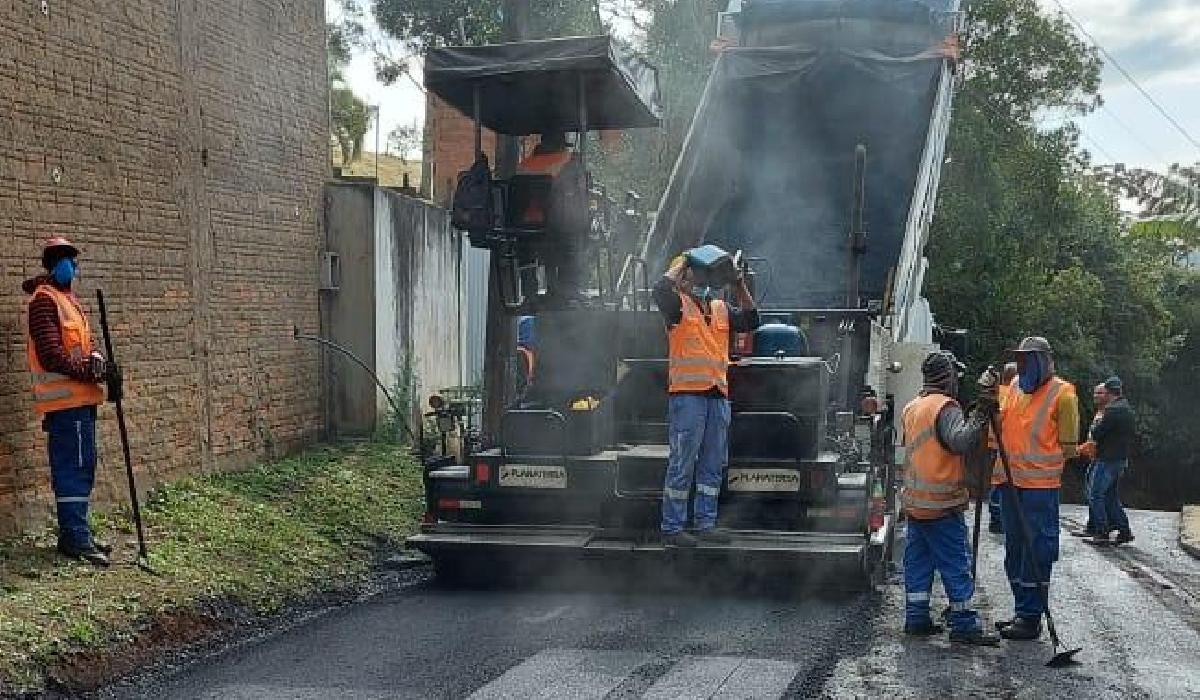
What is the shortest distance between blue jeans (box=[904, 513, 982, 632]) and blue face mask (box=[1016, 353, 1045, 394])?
0.92 metres

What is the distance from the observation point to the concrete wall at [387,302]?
11594 mm

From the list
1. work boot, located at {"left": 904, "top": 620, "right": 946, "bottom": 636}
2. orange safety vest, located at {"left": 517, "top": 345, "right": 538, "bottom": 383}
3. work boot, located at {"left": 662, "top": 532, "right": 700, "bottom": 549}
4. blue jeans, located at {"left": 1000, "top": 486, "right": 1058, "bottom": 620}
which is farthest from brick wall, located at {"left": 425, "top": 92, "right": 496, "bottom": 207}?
work boot, located at {"left": 904, "top": 620, "right": 946, "bottom": 636}

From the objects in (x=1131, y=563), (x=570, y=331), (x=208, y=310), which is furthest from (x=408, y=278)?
(x=1131, y=563)

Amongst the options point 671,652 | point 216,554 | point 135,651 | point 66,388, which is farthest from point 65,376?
point 671,652

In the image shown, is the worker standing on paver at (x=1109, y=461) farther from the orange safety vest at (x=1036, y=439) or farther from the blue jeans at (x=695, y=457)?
the blue jeans at (x=695, y=457)

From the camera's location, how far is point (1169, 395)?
29.9 metres

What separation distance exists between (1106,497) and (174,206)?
348 inches

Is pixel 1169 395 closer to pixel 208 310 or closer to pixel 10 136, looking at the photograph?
pixel 208 310

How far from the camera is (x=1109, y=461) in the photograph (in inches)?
459

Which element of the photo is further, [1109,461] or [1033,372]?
[1109,461]

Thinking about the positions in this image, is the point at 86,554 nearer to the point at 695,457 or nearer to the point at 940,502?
the point at 695,457

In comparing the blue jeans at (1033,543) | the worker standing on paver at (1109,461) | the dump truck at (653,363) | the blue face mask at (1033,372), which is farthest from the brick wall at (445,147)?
the blue jeans at (1033,543)

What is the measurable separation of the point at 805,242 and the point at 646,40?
1105cm

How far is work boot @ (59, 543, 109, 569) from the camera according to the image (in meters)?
6.72
